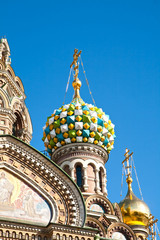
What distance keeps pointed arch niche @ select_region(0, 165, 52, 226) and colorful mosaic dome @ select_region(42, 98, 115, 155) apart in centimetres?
448

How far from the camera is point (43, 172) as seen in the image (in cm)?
1094

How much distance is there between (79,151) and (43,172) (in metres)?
4.19

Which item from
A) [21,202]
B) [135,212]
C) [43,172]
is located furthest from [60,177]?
[135,212]

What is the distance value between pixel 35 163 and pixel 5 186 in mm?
883

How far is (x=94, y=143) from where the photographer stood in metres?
15.2

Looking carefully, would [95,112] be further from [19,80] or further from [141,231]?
[141,231]

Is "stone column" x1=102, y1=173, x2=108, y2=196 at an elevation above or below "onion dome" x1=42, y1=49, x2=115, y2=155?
below

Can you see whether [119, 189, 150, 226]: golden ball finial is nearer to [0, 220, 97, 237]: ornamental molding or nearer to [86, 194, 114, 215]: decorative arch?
[86, 194, 114, 215]: decorative arch

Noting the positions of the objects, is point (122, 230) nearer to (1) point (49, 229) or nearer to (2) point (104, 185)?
(2) point (104, 185)

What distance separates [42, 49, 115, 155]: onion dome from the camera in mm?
14930

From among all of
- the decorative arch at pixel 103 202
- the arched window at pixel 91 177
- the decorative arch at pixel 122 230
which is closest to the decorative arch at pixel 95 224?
the decorative arch at pixel 122 230

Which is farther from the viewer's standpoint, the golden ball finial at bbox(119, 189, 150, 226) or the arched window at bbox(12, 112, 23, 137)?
the golden ball finial at bbox(119, 189, 150, 226)

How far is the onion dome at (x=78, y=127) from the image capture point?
14930mm

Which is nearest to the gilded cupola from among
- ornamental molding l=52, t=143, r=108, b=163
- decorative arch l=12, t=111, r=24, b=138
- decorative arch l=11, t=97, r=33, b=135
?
ornamental molding l=52, t=143, r=108, b=163
